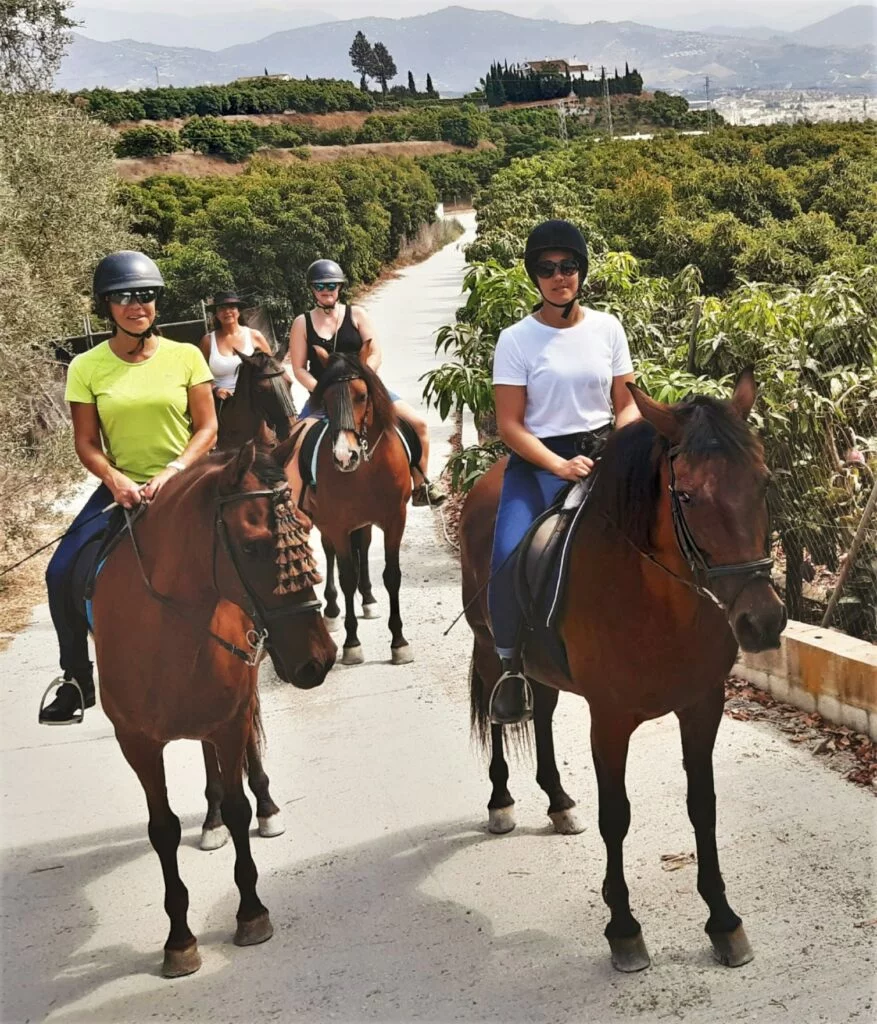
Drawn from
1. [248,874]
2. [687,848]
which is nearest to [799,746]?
[687,848]

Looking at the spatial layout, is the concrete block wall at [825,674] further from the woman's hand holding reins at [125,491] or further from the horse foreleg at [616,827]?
the woman's hand holding reins at [125,491]

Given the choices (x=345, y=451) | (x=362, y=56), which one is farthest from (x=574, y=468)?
(x=362, y=56)

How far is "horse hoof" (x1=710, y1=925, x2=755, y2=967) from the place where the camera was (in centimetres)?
440

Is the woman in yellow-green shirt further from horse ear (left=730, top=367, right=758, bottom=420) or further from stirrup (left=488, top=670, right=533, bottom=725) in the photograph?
horse ear (left=730, top=367, right=758, bottom=420)

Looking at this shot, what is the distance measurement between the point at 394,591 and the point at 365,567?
107 centimetres

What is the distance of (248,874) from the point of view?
491 cm

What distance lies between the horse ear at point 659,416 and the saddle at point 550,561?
0.69 m

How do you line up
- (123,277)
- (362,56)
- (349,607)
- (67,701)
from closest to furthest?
(123,277), (67,701), (349,607), (362,56)

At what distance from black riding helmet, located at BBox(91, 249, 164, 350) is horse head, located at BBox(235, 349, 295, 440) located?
395 centimetres

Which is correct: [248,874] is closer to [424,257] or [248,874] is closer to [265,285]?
[265,285]

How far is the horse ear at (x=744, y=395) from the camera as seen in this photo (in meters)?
3.95

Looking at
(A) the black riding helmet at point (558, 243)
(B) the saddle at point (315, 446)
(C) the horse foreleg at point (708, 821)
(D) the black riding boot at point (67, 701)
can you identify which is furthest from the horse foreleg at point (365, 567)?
(C) the horse foreleg at point (708, 821)

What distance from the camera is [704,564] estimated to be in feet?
12.5

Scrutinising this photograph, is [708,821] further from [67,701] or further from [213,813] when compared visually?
[67,701]
